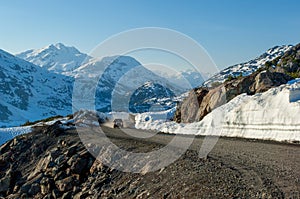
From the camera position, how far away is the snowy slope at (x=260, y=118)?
1612 cm

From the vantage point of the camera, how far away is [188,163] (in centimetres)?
1298

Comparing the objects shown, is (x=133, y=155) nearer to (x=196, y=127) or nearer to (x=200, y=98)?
(x=196, y=127)

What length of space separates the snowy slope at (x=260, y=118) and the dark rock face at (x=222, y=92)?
2595mm

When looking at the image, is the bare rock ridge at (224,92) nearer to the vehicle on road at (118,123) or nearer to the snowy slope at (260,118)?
the snowy slope at (260,118)

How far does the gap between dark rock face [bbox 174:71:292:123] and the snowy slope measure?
2595 millimetres

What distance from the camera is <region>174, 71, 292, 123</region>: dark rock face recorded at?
79.3 ft

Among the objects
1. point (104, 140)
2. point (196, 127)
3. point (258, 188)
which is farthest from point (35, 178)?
point (258, 188)

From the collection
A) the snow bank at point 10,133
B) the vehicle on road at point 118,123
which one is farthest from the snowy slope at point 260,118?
the snow bank at point 10,133

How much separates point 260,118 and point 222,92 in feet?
27.4

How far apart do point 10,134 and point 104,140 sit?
16.7m

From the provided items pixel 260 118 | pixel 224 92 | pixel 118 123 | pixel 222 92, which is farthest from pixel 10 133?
pixel 260 118

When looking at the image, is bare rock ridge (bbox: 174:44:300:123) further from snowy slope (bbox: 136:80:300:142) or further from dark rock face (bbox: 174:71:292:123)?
A: snowy slope (bbox: 136:80:300:142)

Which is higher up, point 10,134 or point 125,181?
point 125,181

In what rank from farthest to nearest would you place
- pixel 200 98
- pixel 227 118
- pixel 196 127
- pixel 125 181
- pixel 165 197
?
pixel 200 98 → pixel 196 127 → pixel 227 118 → pixel 125 181 → pixel 165 197
